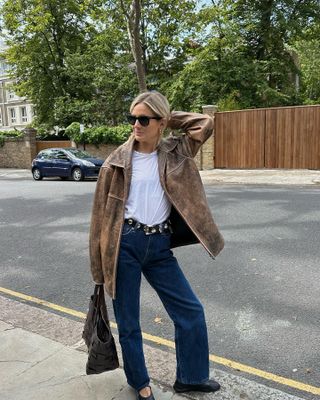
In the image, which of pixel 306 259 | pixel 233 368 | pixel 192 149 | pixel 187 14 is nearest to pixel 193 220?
pixel 192 149

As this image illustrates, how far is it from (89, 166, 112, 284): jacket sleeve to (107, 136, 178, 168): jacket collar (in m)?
0.06

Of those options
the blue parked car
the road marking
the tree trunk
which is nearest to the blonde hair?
the road marking

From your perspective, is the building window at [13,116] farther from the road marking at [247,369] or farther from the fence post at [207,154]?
the road marking at [247,369]

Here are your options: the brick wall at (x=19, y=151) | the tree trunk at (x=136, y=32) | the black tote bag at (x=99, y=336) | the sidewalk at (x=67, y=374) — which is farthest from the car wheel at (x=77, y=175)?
the black tote bag at (x=99, y=336)

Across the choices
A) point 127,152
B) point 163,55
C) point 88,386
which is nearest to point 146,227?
point 127,152

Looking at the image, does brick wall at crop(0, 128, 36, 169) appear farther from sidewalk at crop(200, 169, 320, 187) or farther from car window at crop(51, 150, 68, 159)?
sidewalk at crop(200, 169, 320, 187)

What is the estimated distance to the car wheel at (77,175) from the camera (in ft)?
57.8

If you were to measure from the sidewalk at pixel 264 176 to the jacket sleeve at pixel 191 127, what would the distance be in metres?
10.9

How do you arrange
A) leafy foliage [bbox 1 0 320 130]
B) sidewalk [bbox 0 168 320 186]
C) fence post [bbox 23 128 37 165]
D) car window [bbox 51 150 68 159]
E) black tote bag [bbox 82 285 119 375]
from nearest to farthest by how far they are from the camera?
black tote bag [bbox 82 285 119 375], sidewalk [bbox 0 168 320 186], car window [bbox 51 150 68 159], leafy foliage [bbox 1 0 320 130], fence post [bbox 23 128 37 165]

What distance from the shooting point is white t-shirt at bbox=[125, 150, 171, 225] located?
233 cm

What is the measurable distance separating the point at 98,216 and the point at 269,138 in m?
14.8

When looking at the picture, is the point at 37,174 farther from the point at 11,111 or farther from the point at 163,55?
the point at 11,111

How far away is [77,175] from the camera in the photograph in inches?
699

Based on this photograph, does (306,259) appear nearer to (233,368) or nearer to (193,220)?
(233,368)
